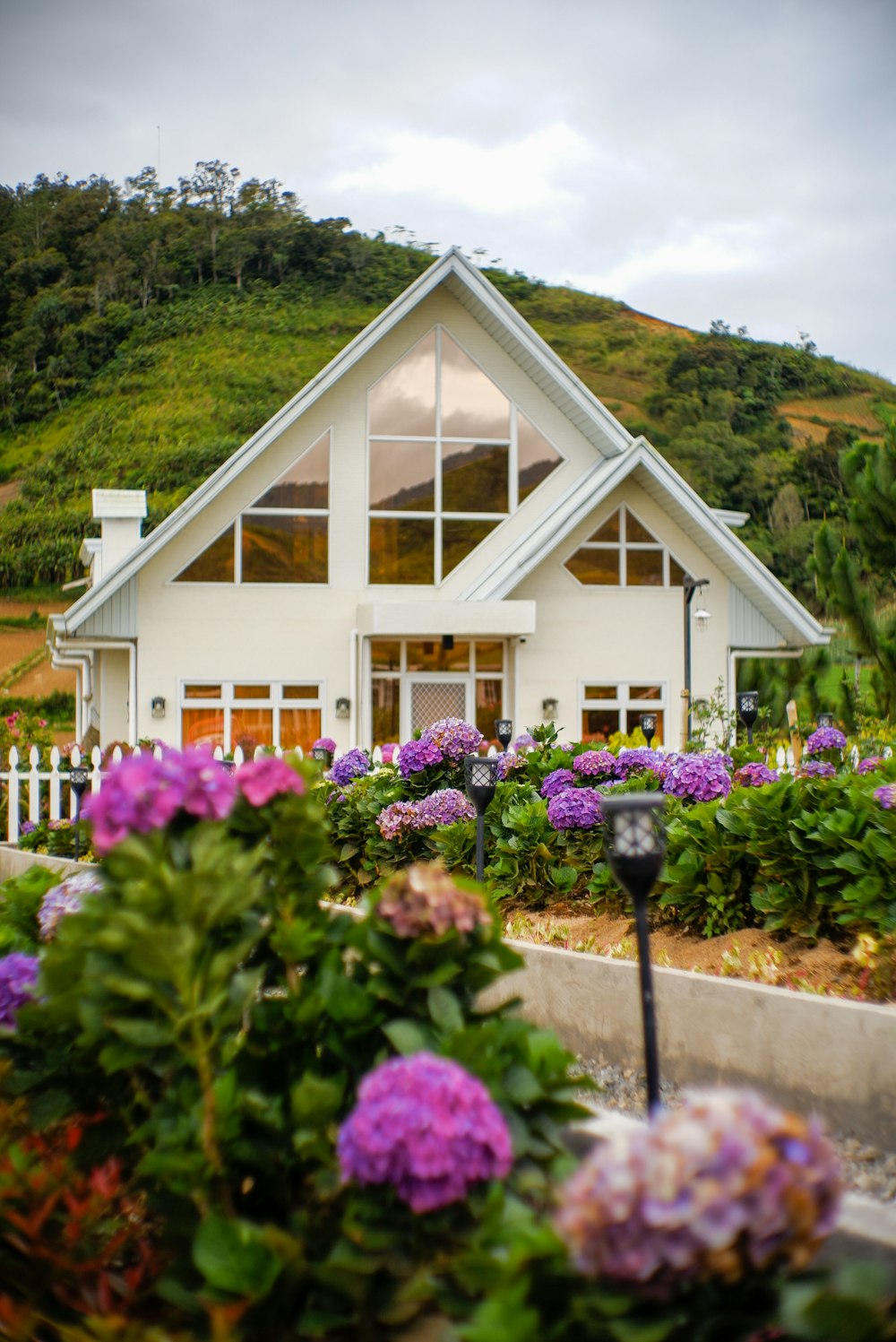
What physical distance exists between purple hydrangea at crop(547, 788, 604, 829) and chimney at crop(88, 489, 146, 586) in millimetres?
13127

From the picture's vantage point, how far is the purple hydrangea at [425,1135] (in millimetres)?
1774

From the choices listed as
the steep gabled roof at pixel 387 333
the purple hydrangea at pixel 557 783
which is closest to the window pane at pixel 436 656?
the steep gabled roof at pixel 387 333

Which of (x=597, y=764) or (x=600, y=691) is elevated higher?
(x=600, y=691)

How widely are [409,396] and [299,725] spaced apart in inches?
208

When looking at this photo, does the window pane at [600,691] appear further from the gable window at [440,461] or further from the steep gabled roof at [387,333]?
the steep gabled roof at [387,333]

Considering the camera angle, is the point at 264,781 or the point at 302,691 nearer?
the point at 264,781

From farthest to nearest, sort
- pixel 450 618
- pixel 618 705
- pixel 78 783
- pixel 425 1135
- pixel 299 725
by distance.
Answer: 1. pixel 618 705
2. pixel 299 725
3. pixel 450 618
4. pixel 78 783
5. pixel 425 1135

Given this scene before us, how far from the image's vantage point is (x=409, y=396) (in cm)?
1636

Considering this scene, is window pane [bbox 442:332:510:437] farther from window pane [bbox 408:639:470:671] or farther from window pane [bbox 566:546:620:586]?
window pane [bbox 408:639:470:671]

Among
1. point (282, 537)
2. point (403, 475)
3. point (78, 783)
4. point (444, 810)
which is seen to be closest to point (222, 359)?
point (403, 475)

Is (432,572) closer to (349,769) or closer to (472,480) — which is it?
(472,480)

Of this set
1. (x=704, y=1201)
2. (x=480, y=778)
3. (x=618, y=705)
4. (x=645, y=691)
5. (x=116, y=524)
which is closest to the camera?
(x=704, y=1201)

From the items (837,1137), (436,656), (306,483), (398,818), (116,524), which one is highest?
(306,483)

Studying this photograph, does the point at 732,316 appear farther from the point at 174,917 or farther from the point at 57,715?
the point at 174,917
